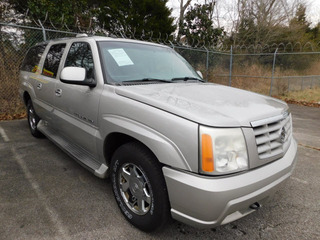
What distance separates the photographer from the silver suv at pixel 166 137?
1.53 m

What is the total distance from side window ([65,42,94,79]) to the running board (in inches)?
36.5

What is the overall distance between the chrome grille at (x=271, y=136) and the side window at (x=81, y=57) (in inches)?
69.7

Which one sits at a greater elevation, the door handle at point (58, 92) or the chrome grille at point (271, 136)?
the door handle at point (58, 92)

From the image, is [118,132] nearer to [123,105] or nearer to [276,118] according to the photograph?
[123,105]

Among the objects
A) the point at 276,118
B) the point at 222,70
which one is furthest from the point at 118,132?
the point at 222,70

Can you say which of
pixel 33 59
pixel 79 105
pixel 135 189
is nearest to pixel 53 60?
pixel 33 59

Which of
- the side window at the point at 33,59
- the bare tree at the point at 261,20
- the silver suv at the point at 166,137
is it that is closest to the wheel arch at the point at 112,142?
the silver suv at the point at 166,137

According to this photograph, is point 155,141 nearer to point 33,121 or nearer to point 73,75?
point 73,75

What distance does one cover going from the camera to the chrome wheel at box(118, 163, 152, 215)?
1908mm

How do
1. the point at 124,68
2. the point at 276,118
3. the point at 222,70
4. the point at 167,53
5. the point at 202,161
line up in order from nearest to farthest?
the point at 202,161
the point at 276,118
the point at 124,68
the point at 167,53
the point at 222,70

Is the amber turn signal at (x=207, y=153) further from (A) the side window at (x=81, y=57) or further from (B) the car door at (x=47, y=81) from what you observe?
(B) the car door at (x=47, y=81)

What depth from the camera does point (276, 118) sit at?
188cm

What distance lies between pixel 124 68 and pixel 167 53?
977mm

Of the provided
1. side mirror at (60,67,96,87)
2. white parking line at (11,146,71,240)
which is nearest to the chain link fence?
white parking line at (11,146,71,240)
